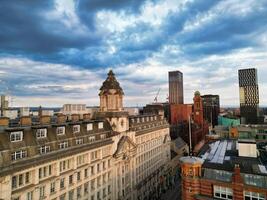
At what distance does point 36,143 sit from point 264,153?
54392 millimetres

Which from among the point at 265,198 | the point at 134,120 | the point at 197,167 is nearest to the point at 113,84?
the point at 134,120

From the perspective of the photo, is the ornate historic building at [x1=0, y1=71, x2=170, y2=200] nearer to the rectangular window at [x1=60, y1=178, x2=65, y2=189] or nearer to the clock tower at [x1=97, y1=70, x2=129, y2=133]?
the clock tower at [x1=97, y1=70, x2=129, y2=133]

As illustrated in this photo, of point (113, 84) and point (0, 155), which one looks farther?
point (113, 84)

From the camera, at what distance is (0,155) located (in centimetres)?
3369

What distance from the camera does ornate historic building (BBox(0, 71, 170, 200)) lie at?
1442 inches

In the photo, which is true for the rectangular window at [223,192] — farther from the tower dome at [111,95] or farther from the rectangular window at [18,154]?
the tower dome at [111,95]

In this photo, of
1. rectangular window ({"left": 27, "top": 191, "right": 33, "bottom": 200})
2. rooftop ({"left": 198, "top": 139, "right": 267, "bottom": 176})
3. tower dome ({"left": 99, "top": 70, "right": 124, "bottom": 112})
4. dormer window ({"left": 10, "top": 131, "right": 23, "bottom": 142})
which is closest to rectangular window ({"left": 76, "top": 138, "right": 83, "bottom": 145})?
dormer window ({"left": 10, "top": 131, "right": 23, "bottom": 142})

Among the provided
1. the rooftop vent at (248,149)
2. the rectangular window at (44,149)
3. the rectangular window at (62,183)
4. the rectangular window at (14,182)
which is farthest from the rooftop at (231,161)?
the rectangular window at (14,182)

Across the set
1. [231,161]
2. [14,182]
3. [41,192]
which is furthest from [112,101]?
[14,182]

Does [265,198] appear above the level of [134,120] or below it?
below

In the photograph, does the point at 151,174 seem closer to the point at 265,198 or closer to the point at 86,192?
the point at 86,192

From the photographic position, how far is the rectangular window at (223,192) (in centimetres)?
4264

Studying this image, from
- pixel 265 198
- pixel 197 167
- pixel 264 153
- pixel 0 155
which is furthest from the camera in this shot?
pixel 264 153

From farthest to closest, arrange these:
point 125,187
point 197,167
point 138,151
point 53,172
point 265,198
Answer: point 138,151 → point 125,187 → point 197,167 → point 53,172 → point 265,198
